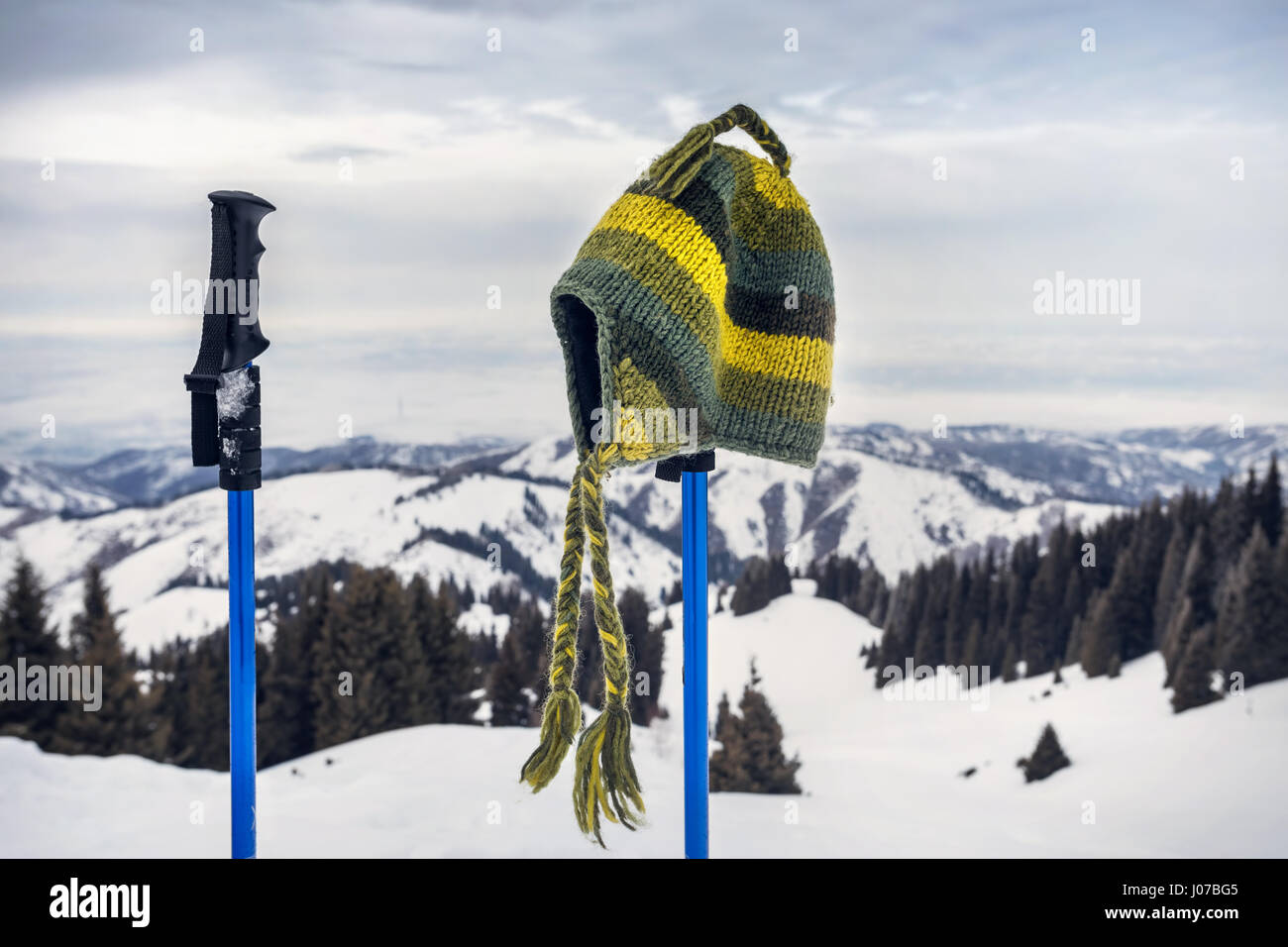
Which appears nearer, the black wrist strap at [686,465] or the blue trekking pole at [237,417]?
the blue trekking pole at [237,417]

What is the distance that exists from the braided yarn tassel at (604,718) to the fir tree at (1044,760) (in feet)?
16.9

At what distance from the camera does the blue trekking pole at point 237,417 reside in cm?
213

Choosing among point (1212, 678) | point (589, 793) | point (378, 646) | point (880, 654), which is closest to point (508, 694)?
point (378, 646)

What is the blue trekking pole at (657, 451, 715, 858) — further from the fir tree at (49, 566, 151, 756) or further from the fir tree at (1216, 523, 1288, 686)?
the fir tree at (1216, 523, 1288, 686)

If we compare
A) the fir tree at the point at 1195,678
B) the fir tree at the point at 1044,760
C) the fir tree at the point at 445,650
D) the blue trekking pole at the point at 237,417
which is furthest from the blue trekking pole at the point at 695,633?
the fir tree at the point at 1195,678

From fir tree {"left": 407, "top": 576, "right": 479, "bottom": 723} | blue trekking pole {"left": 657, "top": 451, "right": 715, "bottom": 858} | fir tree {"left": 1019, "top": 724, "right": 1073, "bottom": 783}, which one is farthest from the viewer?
fir tree {"left": 1019, "top": 724, "right": 1073, "bottom": 783}

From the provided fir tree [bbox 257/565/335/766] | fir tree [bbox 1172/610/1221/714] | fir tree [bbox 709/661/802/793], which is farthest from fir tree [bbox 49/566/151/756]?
fir tree [bbox 1172/610/1221/714]

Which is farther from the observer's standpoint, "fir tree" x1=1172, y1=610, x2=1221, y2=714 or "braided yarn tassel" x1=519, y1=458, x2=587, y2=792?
"fir tree" x1=1172, y1=610, x2=1221, y2=714

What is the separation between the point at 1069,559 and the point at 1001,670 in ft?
4.41

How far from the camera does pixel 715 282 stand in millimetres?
2213

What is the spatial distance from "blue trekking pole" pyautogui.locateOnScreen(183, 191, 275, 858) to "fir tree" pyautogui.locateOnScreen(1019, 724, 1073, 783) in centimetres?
546

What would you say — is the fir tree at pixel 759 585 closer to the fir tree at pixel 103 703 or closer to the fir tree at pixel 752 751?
the fir tree at pixel 752 751

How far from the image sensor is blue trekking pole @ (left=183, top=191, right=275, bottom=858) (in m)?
2.13

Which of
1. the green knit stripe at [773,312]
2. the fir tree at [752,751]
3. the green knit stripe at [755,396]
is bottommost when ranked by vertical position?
the fir tree at [752,751]
